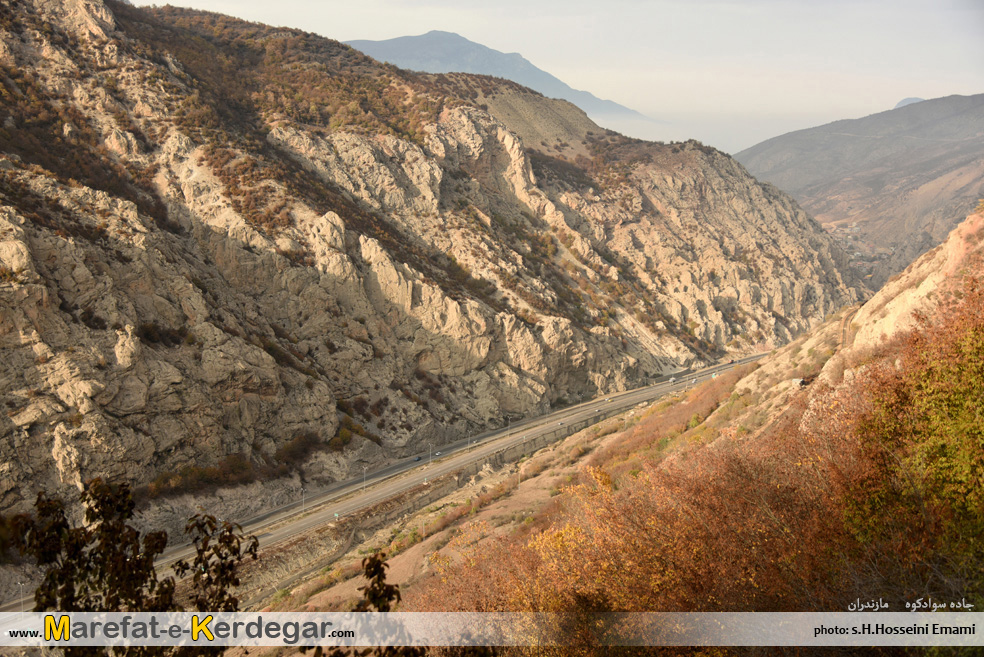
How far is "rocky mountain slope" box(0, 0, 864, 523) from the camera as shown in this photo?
30.6 meters

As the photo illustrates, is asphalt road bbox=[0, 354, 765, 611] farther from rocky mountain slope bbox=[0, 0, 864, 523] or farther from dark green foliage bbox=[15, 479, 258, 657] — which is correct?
dark green foliage bbox=[15, 479, 258, 657]

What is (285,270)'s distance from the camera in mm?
45469

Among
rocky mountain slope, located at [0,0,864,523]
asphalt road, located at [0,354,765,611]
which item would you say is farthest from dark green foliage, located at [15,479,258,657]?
rocky mountain slope, located at [0,0,864,523]

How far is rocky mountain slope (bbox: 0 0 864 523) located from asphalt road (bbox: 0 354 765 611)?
4.68ft

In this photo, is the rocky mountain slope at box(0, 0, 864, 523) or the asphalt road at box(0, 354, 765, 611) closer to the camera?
the rocky mountain slope at box(0, 0, 864, 523)

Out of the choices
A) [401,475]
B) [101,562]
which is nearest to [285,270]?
[401,475]

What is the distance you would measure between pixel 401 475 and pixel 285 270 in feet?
61.8

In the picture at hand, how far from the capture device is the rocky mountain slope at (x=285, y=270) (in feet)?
100

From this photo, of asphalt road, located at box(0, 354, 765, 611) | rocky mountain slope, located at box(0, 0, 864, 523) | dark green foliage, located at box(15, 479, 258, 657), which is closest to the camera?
dark green foliage, located at box(15, 479, 258, 657)

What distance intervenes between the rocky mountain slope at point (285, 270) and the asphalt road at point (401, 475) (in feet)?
4.68

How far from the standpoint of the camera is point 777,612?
10406 mm

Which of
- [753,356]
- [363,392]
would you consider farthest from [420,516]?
[753,356]

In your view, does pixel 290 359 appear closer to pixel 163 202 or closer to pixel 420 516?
pixel 420 516

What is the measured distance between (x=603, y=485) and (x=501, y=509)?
52.1 feet
